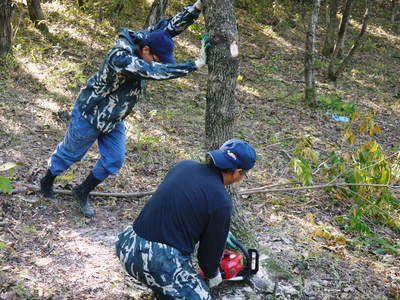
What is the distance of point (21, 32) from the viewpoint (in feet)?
32.9

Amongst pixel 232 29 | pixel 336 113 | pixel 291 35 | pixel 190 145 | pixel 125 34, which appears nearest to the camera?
pixel 232 29

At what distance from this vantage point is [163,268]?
9.65 feet

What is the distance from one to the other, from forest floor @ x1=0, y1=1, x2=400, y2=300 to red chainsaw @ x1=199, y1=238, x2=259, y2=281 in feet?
0.52

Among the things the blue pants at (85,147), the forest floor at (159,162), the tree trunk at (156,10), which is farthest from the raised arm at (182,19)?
the tree trunk at (156,10)

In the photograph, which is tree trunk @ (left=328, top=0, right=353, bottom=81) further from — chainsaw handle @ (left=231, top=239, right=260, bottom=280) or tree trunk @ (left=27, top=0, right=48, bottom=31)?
chainsaw handle @ (left=231, top=239, right=260, bottom=280)

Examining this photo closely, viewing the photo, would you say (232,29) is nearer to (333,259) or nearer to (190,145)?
(333,259)

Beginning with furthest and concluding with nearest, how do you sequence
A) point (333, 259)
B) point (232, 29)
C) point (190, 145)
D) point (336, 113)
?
point (336, 113) < point (190, 145) < point (333, 259) < point (232, 29)

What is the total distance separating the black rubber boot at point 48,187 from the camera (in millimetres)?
4867

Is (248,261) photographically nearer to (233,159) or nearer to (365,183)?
(233,159)

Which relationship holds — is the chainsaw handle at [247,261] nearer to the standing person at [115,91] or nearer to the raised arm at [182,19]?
the standing person at [115,91]

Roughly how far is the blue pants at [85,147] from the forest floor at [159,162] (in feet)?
1.84

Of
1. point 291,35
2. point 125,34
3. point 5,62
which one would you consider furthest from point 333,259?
point 291,35

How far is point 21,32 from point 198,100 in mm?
4250

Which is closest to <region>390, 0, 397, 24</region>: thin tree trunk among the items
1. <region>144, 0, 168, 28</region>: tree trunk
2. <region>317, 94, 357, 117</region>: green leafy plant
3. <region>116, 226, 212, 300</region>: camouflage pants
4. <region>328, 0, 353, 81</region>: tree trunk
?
<region>328, 0, 353, 81</region>: tree trunk
